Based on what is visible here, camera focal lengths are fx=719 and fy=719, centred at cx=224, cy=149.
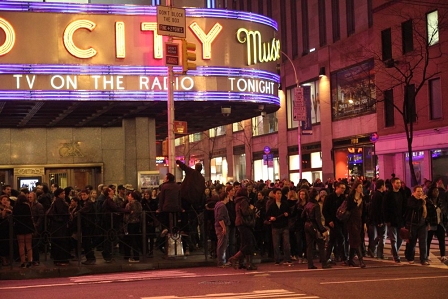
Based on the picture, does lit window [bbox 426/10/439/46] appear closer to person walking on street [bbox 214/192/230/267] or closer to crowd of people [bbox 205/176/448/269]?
crowd of people [bbox 205/176/448/269]

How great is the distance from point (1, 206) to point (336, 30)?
111ft

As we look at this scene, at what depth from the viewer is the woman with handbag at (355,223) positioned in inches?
627

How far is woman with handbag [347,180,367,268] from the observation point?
1593cm

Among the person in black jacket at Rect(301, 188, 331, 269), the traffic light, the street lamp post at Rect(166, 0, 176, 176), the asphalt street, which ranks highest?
the traffic light

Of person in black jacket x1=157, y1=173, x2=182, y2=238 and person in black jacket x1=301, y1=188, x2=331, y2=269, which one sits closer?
person in black jacket x1=301, y1=188, x2=331, y2=269

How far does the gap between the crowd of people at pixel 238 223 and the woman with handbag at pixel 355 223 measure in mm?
22

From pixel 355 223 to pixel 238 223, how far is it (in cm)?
263

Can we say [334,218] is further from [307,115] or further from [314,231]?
[307,115]

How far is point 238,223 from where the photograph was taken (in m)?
16.3

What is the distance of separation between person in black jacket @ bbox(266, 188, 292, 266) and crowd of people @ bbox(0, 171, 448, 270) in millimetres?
24

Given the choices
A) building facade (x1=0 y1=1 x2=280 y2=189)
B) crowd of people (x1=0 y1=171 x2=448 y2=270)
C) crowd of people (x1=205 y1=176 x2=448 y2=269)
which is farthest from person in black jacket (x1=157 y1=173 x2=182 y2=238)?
building facade (x1=0 y1=1 x2=280 y2=189)

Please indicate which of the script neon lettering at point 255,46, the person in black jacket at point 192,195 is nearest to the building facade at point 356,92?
the script neon lettering at point 255,46

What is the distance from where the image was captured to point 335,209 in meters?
16.5

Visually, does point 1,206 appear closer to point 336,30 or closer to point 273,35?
point 273,35
